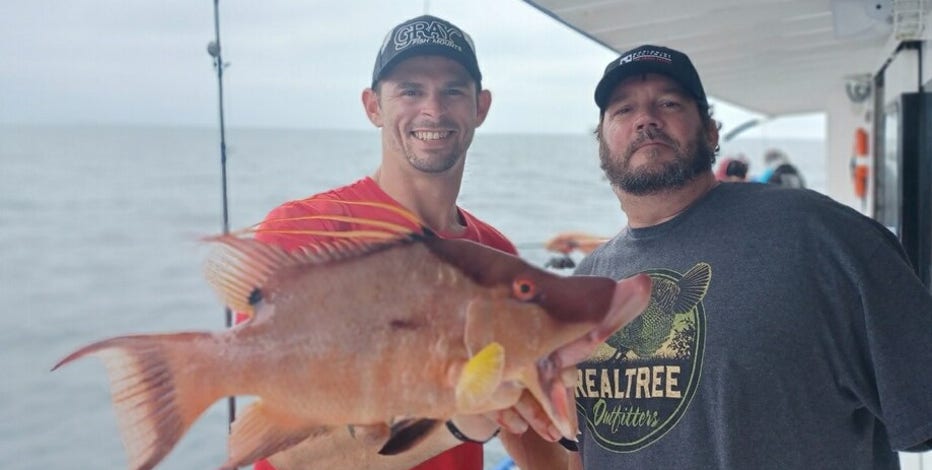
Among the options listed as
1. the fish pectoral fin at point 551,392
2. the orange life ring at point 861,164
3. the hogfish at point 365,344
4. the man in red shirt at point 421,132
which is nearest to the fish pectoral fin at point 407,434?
the hogfish at point 365,344

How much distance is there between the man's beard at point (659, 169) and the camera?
169 cm

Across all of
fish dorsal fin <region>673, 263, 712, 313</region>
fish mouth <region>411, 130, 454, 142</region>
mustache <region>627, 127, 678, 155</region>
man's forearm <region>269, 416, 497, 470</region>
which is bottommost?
man's forearm <region>269, 416, 497, 470</region>

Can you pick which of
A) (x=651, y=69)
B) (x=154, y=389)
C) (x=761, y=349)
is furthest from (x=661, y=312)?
(x=154, y=389)

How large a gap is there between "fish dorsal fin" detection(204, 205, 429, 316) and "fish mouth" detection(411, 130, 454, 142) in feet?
1.52

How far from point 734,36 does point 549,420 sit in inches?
137

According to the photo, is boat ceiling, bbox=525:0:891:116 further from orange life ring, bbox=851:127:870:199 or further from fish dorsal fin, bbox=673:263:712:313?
fish dorsal fin, bbox=673:263:712:313

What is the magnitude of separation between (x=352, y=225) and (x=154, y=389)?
1.63 feet

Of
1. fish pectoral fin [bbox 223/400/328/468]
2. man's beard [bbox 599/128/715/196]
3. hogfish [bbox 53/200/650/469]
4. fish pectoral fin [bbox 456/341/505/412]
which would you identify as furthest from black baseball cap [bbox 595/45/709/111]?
fish pectoral fin [bbox 223/400/328/468]

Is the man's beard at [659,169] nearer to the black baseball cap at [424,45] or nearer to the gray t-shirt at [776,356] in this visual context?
the gray t-shirt at [776,356]

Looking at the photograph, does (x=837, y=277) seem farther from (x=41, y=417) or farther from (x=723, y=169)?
(x=41, y=417)

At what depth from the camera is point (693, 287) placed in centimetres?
157

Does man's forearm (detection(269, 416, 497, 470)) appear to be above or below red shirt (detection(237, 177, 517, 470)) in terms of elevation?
below

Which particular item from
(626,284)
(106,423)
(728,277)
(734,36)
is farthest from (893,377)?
(106,423)

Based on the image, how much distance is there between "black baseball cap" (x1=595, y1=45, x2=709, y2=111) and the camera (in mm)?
1761
